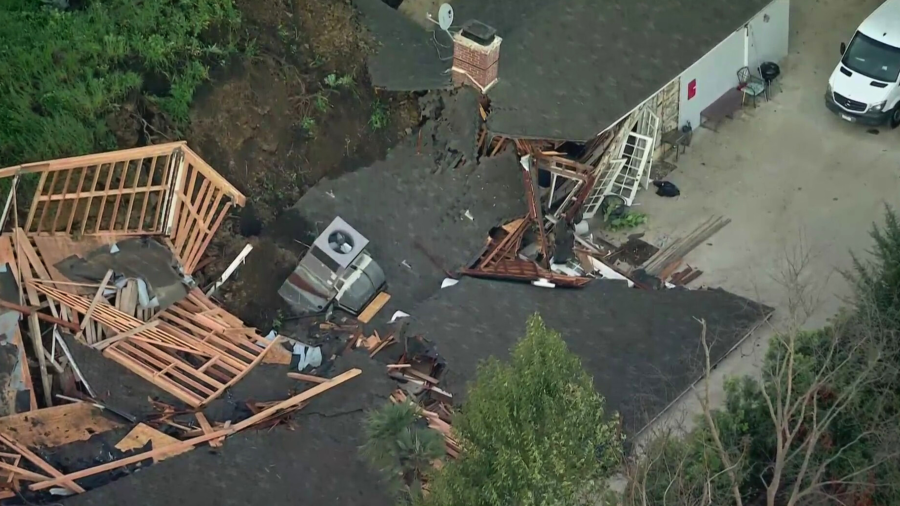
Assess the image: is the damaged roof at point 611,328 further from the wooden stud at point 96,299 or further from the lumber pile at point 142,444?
the wooden stud at point 96,299

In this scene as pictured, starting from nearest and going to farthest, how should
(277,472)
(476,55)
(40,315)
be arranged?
(277,472), (40,315), (476,55)

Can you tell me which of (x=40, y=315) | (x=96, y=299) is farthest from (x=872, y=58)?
(x=40, y=315)

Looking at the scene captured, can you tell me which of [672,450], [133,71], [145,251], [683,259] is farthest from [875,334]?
[133,71]

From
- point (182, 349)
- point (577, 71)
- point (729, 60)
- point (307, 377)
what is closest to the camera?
point (307, 377)

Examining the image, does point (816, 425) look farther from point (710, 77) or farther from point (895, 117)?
point (895, 117)

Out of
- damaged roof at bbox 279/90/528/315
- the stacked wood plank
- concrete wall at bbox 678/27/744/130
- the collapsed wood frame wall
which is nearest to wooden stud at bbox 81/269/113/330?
the collapsed wood frame wall

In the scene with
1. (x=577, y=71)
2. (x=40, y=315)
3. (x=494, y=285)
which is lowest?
(x=494, y=285)

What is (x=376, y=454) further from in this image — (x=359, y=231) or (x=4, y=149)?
(x=4, y=149)
